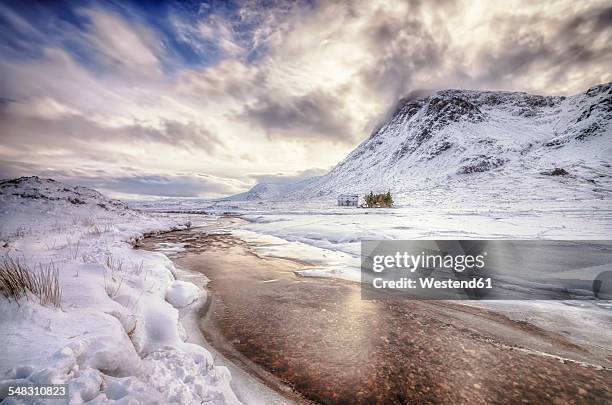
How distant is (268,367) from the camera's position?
11.5ft

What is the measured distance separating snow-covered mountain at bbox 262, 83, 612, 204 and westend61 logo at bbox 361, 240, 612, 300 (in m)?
56.4

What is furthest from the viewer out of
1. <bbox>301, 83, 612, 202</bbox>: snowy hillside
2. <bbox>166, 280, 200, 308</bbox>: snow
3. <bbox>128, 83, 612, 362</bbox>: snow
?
<bbox>301, 83, 612, 202</bbox>: snowy hillside

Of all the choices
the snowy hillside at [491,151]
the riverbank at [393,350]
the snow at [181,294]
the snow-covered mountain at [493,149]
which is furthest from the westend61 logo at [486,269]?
the snow-covered mountain at [493,149]

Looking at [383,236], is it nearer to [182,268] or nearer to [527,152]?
[182,268]

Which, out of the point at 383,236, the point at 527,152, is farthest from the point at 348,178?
the point at 383,236

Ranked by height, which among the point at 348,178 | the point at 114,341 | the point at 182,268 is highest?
the point at 348,178

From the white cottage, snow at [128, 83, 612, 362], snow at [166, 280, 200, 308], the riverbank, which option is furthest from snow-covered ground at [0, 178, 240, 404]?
the white cottage

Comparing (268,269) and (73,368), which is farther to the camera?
(268,269)

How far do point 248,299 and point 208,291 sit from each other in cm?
120

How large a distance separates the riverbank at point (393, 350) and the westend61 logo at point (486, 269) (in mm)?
1119

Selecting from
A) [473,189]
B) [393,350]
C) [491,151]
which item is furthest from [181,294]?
[491,151]

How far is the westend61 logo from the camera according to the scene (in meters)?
6.52

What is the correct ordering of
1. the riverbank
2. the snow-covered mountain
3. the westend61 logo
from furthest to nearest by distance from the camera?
the snow-covered mountain
the westend61 logo
the riverbank

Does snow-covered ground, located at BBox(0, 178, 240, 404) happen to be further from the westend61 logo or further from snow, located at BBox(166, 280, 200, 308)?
the westend61 logo
